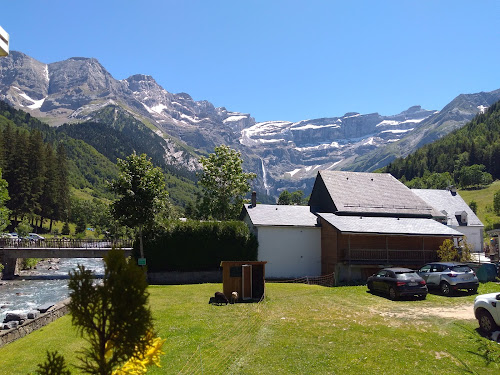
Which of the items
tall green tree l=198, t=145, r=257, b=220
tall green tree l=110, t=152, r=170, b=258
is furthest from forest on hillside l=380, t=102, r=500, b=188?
tall green tree l=110, t=152, r=170, b=258

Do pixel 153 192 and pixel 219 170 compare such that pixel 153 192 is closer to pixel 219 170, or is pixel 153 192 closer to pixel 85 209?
pixel 219 170

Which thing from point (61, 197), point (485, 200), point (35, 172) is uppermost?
point (35, 172)

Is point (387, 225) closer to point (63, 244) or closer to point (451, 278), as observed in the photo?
point (451, 278)

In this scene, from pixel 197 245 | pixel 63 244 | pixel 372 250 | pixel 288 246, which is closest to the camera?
pixel 372 250

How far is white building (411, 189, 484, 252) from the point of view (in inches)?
2254

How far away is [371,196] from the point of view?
1740 inches

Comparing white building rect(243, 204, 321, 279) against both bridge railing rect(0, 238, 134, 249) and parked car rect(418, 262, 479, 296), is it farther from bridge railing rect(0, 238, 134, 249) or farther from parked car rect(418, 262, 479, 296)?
bridge railing rect(0, 238, 134, 249)

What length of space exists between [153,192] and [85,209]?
91.0 meters

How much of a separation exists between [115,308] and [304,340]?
11.6m

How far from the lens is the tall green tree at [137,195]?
3481 centimetres

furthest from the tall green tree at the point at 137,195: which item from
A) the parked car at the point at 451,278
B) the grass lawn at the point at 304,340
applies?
the parked car at the point at 451,278

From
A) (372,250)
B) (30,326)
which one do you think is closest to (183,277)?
(372,250)

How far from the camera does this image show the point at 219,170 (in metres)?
57.2

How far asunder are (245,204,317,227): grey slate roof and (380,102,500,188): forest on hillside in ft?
321
